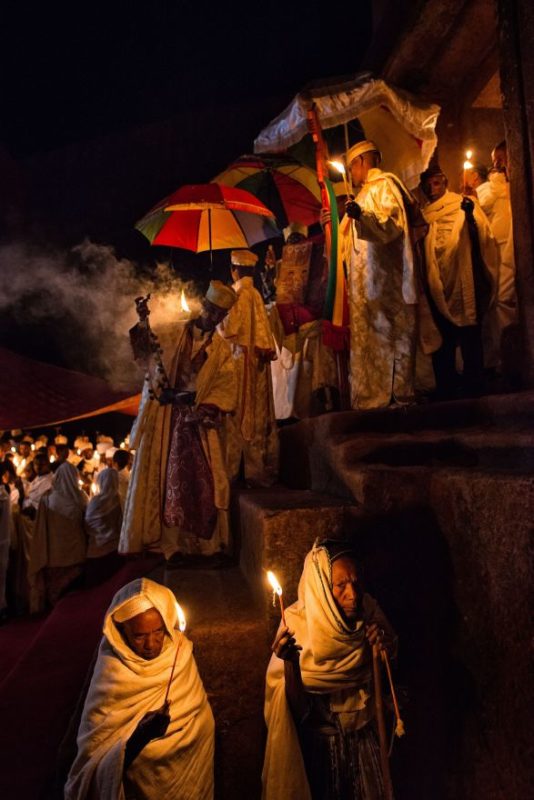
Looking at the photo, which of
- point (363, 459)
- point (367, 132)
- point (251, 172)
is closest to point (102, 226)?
point (251, 172)

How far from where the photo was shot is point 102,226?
1814 cm

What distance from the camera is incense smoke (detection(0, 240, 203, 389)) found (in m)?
17.8

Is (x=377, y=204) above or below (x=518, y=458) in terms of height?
above

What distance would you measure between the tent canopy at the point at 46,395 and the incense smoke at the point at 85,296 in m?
1.14

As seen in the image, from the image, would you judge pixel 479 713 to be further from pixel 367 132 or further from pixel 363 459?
pixel 367 132

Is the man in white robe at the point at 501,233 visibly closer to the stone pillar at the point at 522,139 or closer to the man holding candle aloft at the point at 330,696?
the stone pillar at the point at 522,139

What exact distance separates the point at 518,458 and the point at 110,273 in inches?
693

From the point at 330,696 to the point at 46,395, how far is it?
15970mm

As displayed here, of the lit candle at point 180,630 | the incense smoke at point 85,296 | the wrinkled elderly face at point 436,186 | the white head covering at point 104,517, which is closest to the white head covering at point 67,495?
the white head covering at point 104,517

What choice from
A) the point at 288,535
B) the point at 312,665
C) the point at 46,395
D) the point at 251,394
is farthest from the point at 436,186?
the point at 46,395

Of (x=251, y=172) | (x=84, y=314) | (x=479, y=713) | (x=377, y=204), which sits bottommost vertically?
(x=479, y=713)

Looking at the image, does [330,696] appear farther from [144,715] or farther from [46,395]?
[46,395]

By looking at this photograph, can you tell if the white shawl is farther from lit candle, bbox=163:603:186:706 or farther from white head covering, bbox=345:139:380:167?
white head covering, bbox=345:139:380:167

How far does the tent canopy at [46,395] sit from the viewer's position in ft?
50.7
